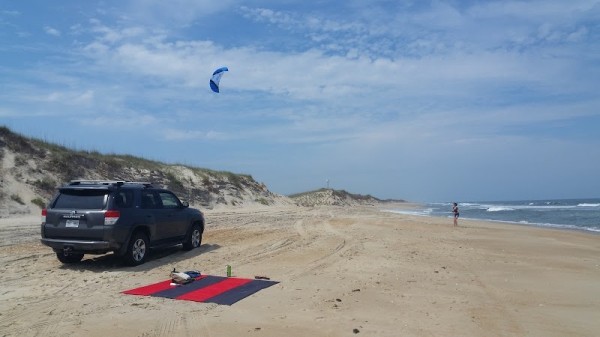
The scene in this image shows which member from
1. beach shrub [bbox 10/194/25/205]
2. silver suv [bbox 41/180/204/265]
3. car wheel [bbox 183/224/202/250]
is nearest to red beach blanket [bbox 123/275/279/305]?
silver suv [bbox 41/180/204/265]

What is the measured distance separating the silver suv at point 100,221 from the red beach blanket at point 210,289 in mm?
2046

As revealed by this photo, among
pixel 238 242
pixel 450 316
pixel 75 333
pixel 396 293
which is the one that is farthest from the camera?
pixel 238 242

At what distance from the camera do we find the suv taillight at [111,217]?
9977 mm

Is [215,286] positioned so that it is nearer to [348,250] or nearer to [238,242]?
[348,250]

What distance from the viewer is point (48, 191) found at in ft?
78.2

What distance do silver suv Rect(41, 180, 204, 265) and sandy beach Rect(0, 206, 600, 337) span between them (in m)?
0.45

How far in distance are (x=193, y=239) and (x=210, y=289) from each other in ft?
18.3

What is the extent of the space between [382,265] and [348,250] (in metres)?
2.53

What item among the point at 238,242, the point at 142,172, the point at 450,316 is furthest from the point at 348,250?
the point at 142,172

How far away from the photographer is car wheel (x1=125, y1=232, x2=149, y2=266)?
34.3 feet

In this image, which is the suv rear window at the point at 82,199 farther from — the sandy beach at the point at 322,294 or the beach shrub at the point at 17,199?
the beach shrub at the point at 17,199

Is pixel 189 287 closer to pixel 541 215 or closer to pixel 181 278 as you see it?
pixel 181 278

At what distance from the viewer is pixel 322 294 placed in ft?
25.4

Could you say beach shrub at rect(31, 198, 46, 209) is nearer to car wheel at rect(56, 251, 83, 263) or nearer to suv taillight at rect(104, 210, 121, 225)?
car wheel at rect(56, 251, 83, 263)
